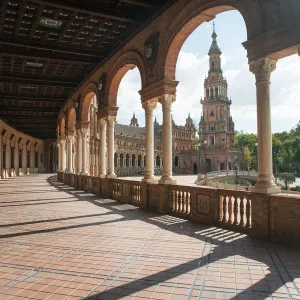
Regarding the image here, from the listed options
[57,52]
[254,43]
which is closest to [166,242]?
[254,43]

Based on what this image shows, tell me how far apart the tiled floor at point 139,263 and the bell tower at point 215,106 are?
3029 inches

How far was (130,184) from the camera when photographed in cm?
1180

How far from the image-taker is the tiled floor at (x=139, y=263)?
147 inches

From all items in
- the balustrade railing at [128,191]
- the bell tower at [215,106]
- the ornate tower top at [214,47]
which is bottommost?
the balustrade railing at [128,191]

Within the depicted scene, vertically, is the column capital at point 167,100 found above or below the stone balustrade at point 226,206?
above

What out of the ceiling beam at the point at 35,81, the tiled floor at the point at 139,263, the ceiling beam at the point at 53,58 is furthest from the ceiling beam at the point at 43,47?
the tiled floor at the point at 139,263

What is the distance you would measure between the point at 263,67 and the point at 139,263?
15.6 feet

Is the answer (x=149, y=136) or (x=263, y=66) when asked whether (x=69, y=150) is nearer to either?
(x=149, y=136)

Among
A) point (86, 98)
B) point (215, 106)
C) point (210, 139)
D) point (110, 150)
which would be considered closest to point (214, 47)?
point (215, 106)

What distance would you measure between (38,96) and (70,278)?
19.1 metres

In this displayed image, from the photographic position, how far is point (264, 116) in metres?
6.60

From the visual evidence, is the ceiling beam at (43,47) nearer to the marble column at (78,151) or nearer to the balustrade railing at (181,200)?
the marble column at (78,151)

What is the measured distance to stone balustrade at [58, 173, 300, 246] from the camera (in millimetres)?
5820

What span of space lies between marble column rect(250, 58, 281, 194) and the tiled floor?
1487 mm
